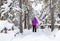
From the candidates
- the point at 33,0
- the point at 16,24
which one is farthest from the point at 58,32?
the point at 33,0

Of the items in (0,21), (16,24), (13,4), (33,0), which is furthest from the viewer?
(33,0)

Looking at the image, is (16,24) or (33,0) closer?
(16,24)

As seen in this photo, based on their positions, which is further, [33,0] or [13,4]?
[33,0]

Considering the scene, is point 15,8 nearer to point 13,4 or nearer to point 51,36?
point 13,4

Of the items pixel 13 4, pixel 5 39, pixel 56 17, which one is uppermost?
pixel 13 4

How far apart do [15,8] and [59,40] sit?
15.8 feet

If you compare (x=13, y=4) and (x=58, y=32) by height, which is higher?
(x=13, y=4)

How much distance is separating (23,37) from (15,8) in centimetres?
265

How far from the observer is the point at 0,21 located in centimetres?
2405

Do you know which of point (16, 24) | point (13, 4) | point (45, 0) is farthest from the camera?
point (16, 24)

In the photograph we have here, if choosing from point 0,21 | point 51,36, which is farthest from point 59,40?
Result: point 0,21

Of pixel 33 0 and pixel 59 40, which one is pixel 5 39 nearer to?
pixel 59 40

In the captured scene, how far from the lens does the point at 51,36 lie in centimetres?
1534

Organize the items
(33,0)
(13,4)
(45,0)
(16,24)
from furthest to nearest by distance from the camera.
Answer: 1. (33,0)
2. (16,24)
3. (45,0)
4. (13,4)
